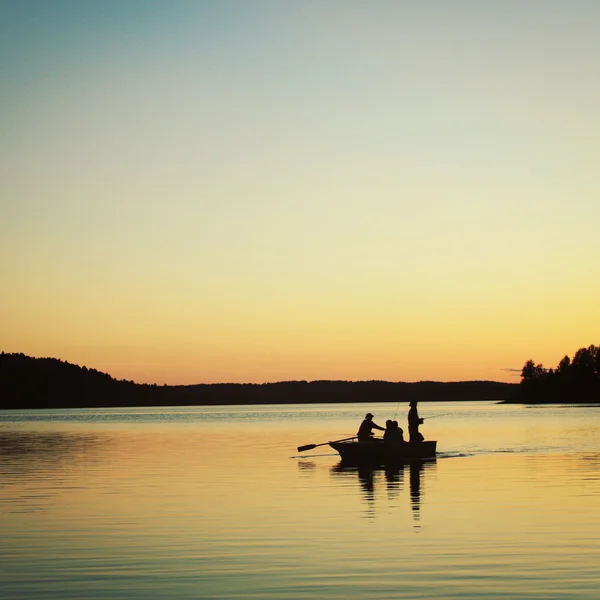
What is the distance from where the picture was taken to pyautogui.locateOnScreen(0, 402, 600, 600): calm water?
1725 centimetres

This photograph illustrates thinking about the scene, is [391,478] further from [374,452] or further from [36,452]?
[36,452]

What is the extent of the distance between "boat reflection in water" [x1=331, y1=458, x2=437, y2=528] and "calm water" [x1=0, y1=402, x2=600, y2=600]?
10 centimetres

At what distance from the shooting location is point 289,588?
17.0 meters

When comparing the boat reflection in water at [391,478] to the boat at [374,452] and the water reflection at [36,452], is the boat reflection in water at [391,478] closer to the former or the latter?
the boat at [374,452]

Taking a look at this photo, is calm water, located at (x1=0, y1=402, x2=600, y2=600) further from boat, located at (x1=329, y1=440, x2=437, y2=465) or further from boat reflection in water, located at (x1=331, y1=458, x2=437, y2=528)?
boat, located at (x1=329, y1=440, x2=437, y2=465)

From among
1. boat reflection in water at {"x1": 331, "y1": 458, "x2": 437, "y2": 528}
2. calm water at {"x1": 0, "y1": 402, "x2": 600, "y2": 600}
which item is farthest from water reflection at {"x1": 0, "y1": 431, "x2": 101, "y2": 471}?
boat reflection in water at {"x1": 331, "y1": 458, "x2": 437, "y2": 528}

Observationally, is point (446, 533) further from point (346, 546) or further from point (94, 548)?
point (94, 548)

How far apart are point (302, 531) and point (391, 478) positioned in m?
15.1

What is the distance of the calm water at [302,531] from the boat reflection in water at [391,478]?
102mm

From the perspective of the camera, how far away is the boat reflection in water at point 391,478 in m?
29.9

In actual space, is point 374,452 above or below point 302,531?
above

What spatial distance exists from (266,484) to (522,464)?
1432 centimetres

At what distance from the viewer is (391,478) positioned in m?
38.3

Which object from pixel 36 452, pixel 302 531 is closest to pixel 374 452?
pixel 302 531
